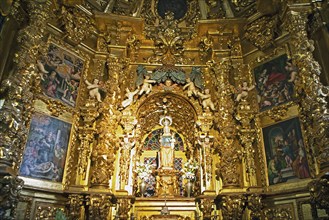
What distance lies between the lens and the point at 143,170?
10062mm

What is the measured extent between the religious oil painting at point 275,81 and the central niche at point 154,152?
137 inches

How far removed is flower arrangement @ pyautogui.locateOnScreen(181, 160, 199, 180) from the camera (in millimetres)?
10016

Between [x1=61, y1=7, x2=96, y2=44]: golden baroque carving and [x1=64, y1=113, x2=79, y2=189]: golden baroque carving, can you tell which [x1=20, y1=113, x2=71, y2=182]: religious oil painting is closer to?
[x1=64, y1=113, x2=79, y2=189]: golden baroque carving

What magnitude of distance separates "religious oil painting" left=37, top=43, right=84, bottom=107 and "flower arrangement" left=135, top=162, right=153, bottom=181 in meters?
3.06

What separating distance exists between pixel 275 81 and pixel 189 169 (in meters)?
4.17

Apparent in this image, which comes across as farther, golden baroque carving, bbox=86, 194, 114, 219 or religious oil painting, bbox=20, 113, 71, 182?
golden baroque carving, bbox=86, 194, 114, 219

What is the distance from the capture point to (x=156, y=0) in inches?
515

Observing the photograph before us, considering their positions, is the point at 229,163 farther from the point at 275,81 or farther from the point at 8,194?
the point at 8,194

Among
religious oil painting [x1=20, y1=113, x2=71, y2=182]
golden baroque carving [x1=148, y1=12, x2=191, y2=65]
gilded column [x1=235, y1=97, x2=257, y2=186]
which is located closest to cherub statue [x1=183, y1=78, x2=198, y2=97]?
golden baroque carving [x1=148, y1=12, x2=191, y2=65]

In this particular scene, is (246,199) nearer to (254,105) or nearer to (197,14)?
(254,105)

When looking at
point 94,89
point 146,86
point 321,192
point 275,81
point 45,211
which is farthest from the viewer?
point 146,86

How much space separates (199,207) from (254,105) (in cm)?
387

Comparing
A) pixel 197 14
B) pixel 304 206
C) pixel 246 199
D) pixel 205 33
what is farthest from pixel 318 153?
pixel 197 14

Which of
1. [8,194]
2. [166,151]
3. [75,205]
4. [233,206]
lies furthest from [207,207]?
[8,194]
